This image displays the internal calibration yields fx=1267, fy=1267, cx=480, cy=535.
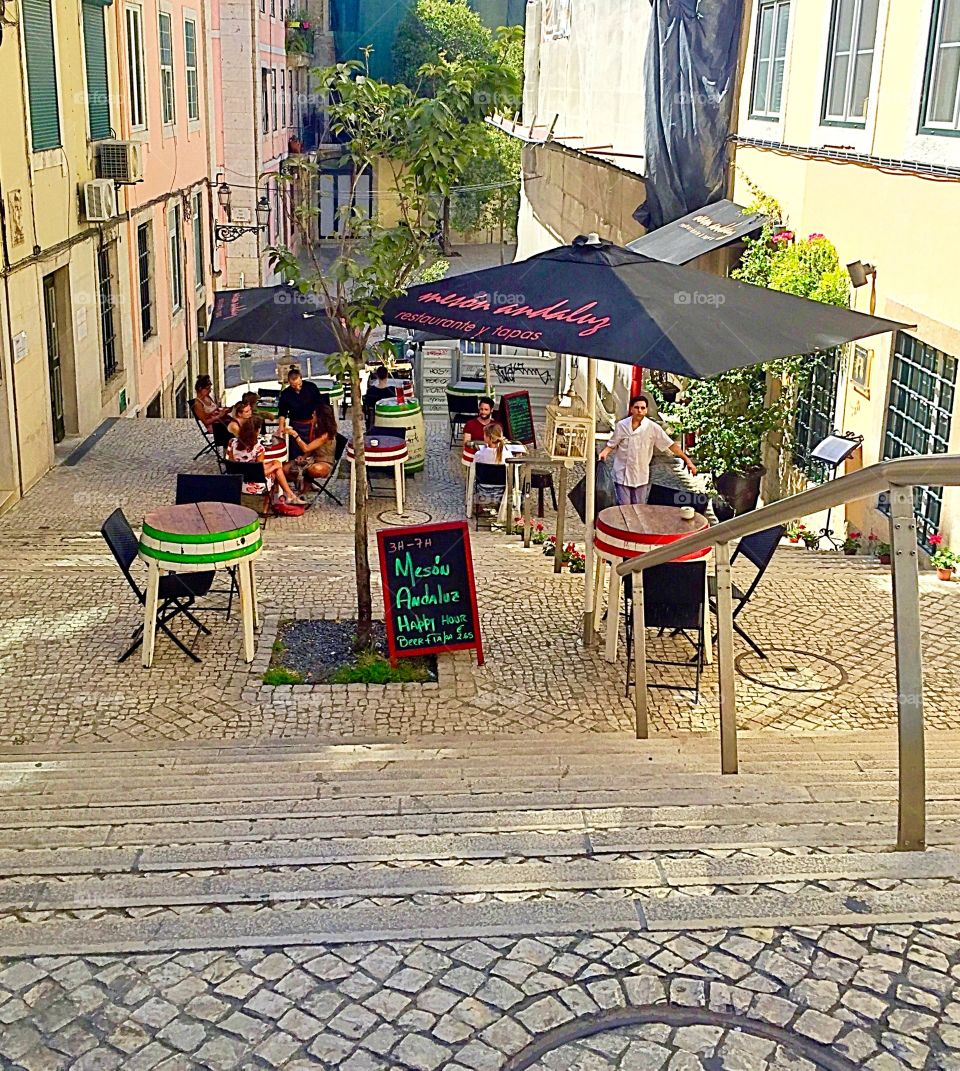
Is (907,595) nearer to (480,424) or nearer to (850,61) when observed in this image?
(480,424)

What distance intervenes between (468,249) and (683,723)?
47069 millimetres

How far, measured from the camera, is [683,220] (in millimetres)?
15414

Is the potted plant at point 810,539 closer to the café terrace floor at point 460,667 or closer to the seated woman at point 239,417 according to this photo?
the café terrace floor at point 460,667

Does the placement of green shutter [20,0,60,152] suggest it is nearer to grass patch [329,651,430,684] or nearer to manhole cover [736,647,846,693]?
grass patch [329,651,430,684]

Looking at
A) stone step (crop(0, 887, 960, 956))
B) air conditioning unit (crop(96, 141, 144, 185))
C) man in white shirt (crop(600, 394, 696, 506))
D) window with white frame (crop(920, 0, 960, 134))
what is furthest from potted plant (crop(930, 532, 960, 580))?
air conditioning unit (crop(96, 141, 144, 185))

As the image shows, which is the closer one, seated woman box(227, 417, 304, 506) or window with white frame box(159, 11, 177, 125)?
seated woman box(227, 417, 304, 506)

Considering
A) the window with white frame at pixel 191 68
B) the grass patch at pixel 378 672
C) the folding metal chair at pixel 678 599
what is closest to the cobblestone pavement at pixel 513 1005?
the folding metal chair at pixel 678 599

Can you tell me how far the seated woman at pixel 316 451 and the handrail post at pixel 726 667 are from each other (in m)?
8.20

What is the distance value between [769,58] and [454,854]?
12827 mm

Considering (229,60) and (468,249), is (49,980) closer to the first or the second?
(229,60)

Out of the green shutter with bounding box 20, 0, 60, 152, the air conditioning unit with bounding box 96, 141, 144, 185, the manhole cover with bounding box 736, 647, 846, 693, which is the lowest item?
the manhole cover with bounding box 736, 647, 846, 693

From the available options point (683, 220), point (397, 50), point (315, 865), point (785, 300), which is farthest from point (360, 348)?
point (397, 50)

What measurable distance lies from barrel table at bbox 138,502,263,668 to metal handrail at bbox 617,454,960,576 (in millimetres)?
3361

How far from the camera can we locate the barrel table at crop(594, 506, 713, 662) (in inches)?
296
